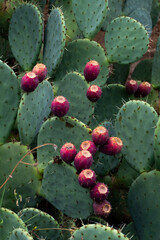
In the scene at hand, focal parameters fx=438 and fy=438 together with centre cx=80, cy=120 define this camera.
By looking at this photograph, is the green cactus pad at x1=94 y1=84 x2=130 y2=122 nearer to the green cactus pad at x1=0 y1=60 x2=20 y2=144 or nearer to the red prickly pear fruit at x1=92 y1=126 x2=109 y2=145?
the green cactus pad at x1=0 y1=60 x2=20 y2=144

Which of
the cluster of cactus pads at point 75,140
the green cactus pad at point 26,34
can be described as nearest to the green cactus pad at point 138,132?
the cluster of cactus pads at point 75,140

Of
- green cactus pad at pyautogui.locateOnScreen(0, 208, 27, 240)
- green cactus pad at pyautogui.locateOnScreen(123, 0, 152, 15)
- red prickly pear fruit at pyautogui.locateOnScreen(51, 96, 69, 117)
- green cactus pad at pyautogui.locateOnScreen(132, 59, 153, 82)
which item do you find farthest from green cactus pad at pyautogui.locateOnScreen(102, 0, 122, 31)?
green cactus pad at pyautogui.locateOnScreen(0, 208, 27, 240)

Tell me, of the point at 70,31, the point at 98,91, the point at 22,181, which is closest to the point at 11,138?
the point at 22,181

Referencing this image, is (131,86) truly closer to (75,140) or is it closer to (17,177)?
(75,140)

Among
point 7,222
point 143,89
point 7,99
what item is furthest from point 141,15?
point 7,222

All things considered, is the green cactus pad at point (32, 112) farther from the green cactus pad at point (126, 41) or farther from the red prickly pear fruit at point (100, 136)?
the green cactus pad at point (126, 41)

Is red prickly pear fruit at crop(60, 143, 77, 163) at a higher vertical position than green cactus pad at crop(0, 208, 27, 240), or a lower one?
higher
